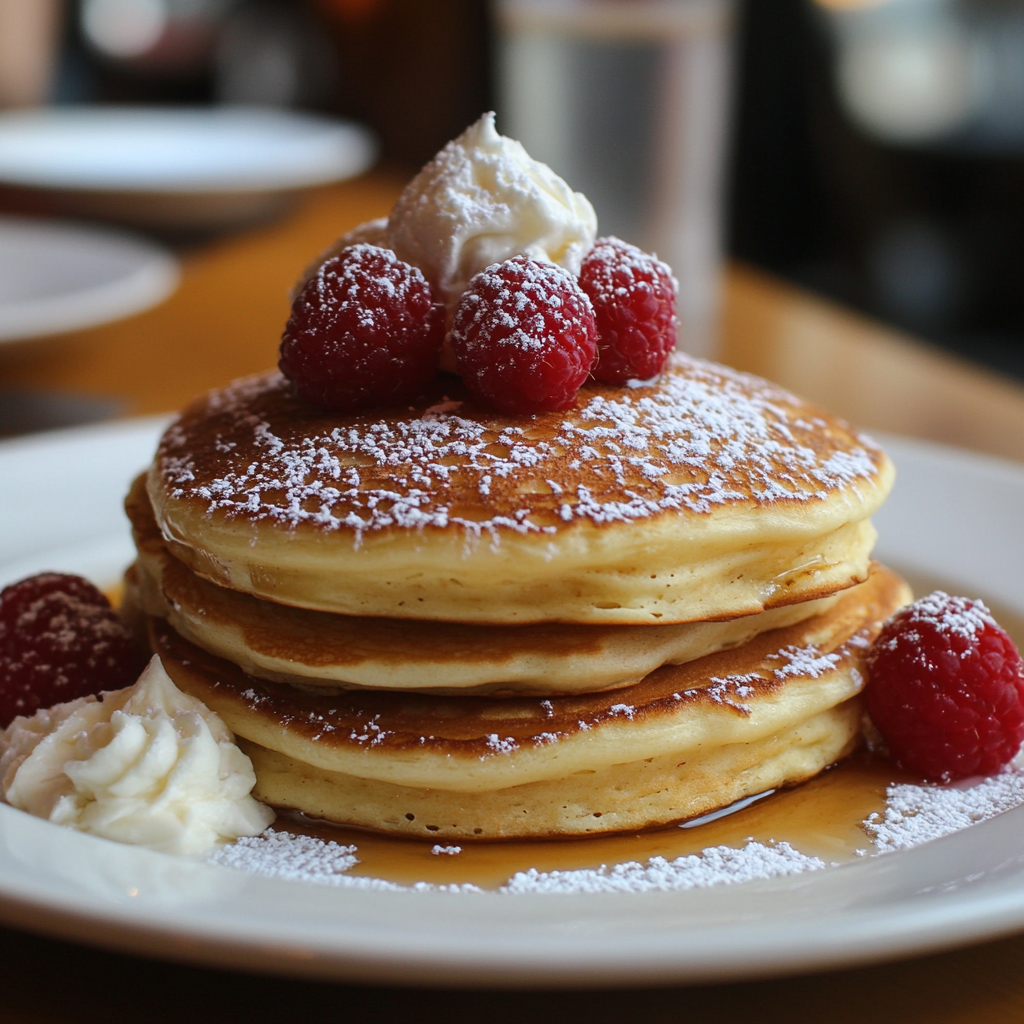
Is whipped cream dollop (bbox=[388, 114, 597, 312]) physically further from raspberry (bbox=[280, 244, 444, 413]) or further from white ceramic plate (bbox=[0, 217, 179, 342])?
white ceramic plate (bbox=[0, 217, 179, 342])

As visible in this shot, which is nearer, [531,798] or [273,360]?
[531,798]

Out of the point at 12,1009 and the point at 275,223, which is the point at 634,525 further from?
the point at 275,223

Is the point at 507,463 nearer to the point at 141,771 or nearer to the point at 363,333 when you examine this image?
the point at 363,333

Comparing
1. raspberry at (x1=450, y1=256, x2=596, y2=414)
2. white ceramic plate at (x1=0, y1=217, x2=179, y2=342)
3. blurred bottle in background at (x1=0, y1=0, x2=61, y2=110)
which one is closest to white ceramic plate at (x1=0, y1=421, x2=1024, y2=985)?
raspberry at (x1=450, y1=256, x2=596, y2=414)

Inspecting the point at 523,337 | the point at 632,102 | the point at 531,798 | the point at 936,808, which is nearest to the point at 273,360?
the point at 632,102

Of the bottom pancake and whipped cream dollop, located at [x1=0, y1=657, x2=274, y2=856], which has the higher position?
whipped cream dollop, located at [x1=0, y1=657, x2=274, y2=856]

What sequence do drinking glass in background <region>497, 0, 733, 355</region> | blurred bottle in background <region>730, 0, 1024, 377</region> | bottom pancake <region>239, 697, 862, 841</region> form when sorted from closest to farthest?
bottom pancake <region>239, 697, 862, 841</region>
drinking glass in background <region>497, 0, 733, 355</region>
blurred bottle in background <region>730, 0, 1024, 377</region>
